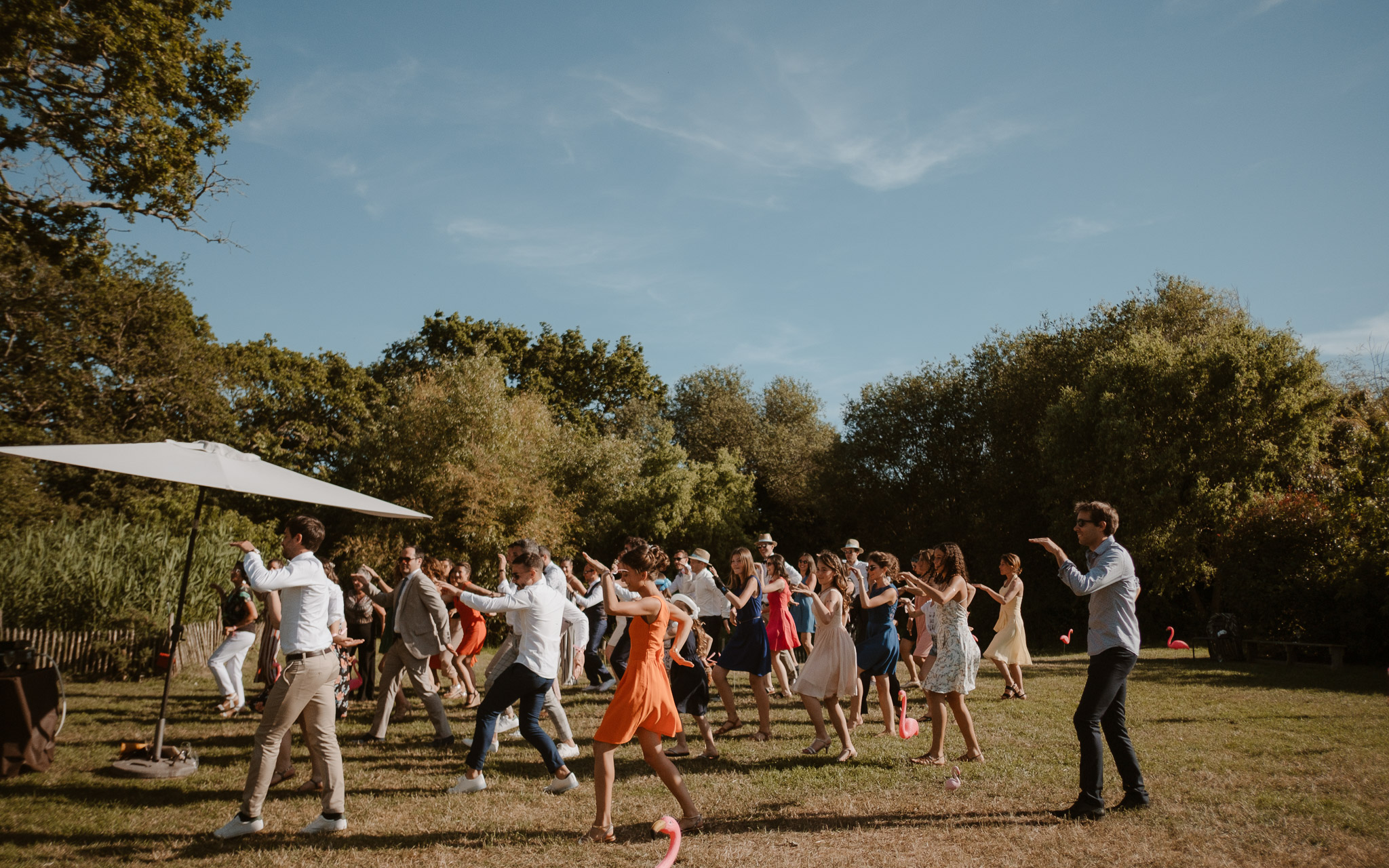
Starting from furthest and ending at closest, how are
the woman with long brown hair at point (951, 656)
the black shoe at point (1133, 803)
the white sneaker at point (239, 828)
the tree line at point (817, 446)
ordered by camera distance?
the tree line at point (817, 446), the woman with long brown hair at point (951, 656), the black shoe at point (1133, 803), the white sneaker at point (239, 828)

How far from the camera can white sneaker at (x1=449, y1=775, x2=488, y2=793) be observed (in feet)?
21.6

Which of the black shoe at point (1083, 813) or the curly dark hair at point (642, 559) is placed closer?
the curly dark hair at point (642, 559)

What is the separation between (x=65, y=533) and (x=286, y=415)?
58.8 feet

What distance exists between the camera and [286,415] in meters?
33.2

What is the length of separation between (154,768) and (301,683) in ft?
9.21

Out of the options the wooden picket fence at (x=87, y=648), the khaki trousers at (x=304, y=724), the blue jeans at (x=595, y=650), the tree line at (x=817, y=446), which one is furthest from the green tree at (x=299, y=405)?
the khaki trousers at (x=304, y=724)

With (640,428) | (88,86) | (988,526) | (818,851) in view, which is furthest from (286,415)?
(818,851)

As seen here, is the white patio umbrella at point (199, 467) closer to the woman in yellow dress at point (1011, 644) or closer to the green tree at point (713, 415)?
the woman in yellow dress at point (1011, 644)

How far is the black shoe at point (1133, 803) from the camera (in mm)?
5879

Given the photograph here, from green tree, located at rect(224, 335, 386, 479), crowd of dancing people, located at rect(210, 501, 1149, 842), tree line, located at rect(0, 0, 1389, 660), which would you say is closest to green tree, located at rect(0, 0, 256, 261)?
tree line, located at rect(0, 0, 1389, 660)

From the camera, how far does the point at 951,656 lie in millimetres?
7141

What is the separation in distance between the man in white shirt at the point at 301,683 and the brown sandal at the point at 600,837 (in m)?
1.68

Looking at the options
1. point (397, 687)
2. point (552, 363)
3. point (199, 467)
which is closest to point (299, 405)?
point (552, 363)

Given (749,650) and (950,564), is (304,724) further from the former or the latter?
(950,564)
